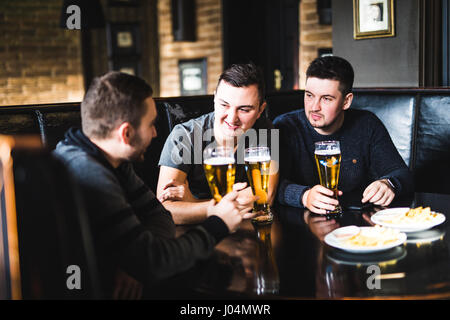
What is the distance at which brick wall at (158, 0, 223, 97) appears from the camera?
5980 millimetres

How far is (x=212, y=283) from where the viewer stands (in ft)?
3.69

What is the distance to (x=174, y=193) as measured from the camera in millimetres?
1771

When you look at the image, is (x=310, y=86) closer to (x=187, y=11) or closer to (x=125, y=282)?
(x=125, y=282)

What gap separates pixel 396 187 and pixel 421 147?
3.67 feet

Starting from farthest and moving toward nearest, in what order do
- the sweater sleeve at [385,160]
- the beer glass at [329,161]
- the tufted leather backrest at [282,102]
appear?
the tufted leather backrest at [282,102], the sweater sleeve at [385,160], the beer glass at [329,161]

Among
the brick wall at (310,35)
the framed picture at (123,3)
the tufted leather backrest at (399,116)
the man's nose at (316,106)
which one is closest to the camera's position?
the man's nose at (316,106)

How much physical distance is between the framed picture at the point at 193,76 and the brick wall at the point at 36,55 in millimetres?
1369

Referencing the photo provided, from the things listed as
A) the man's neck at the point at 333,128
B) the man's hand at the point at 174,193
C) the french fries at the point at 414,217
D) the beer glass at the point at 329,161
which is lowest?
the french fries at the point at 414,217

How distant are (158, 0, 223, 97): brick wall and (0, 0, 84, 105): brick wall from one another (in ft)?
3.66

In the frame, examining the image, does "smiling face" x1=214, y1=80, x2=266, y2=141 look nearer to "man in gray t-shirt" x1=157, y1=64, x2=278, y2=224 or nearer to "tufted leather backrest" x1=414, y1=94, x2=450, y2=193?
"man in gray t-shirt" x1=157, y1=64, x2=278, y2=224

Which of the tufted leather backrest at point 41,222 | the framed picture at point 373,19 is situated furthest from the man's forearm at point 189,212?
the framed picture at point 373,19

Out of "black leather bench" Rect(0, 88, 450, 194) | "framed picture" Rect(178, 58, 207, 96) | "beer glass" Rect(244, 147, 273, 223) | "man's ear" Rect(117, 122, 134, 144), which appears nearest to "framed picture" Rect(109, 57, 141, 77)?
"framed picture" Rect(178, 58, 207, 96)

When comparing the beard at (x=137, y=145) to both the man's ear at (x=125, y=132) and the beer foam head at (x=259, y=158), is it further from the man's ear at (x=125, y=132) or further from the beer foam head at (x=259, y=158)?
the beer foam head at (x=259, y=158)

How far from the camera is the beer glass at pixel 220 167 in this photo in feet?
4.64
